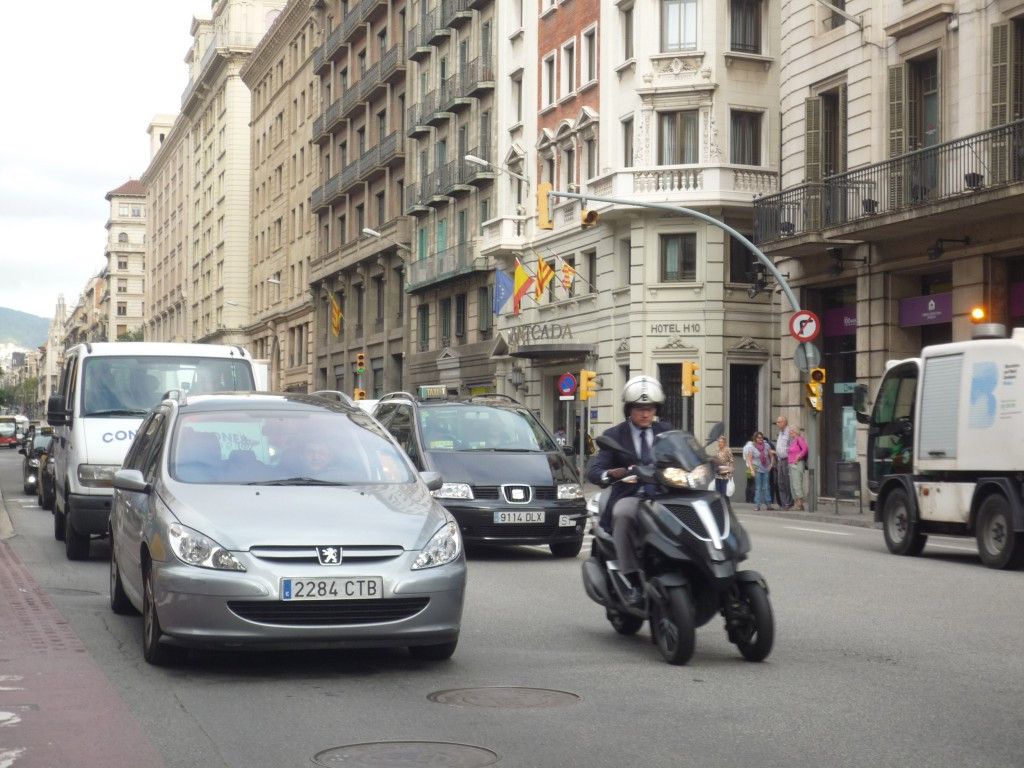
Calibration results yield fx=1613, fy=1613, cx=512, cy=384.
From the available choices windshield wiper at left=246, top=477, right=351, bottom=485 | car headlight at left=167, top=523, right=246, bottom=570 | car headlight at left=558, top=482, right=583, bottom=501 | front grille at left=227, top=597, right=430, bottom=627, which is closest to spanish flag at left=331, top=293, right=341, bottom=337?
car headlight at left=558, top=482, right=583, bottom=501

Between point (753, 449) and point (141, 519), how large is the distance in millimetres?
23447

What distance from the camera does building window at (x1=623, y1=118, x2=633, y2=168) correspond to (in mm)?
41875

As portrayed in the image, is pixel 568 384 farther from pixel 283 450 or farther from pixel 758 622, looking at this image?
pixel 758 622

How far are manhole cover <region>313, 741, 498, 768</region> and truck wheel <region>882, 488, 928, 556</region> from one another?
12.6m

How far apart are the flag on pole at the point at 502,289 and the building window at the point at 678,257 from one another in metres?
7.64

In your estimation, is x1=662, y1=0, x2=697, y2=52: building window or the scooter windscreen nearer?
the scooter windscreen

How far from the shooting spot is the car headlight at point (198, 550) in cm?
830

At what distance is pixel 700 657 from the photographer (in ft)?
31.0

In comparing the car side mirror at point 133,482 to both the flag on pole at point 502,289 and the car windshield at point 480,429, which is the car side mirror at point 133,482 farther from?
the flag on pole at point 502,289

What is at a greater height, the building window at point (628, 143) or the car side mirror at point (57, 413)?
the building window at point (628, 143)

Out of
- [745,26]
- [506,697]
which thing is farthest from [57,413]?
[745,26]

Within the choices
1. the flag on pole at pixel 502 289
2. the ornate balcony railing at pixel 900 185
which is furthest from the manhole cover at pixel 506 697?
the flag on pole at pixel 502 289

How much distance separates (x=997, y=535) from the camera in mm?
16797

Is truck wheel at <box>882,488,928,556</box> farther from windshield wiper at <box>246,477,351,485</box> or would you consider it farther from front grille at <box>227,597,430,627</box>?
front grille at <box>227,597,430,627</box>
